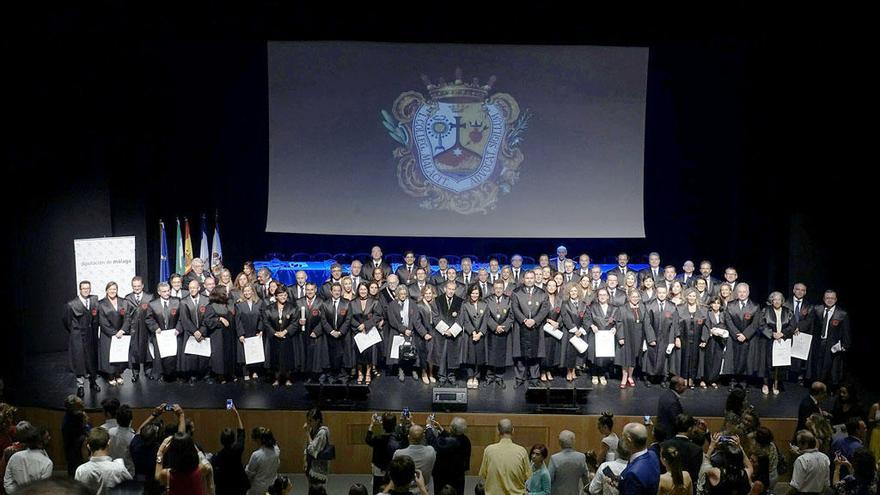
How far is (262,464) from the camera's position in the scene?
7266mm

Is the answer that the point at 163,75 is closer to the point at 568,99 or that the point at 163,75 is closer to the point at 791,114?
the point at 568,99

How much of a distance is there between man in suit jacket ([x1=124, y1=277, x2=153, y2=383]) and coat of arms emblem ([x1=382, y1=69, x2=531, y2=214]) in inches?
215

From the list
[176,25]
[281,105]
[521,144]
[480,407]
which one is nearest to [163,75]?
[281,105]

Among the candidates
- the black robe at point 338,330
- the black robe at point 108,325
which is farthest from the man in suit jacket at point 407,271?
the black robe at point 108,325

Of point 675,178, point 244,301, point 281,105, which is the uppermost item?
point 281,105

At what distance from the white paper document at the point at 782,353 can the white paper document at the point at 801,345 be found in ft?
0.43

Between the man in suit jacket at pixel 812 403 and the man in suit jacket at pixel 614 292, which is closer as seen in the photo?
the man in suit jacket at pixel 812 403

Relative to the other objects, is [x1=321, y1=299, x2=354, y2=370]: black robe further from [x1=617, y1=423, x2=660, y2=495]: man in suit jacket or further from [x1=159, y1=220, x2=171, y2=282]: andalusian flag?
[x1=617, y1=423, x2=660, y2=495]: man in suit jacket

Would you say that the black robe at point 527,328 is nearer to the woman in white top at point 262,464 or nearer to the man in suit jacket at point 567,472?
the man in suit jacket at point 567,472

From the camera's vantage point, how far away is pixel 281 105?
15.6 metres

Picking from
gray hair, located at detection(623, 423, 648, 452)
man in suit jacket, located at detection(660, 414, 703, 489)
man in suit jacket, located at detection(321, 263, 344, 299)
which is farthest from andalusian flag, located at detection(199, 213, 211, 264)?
gray hair, located at detection(623, 423, 648, 452)

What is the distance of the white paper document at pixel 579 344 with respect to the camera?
11.7 m

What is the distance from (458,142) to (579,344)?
511 centimetres

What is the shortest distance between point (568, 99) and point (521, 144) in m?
1.15
